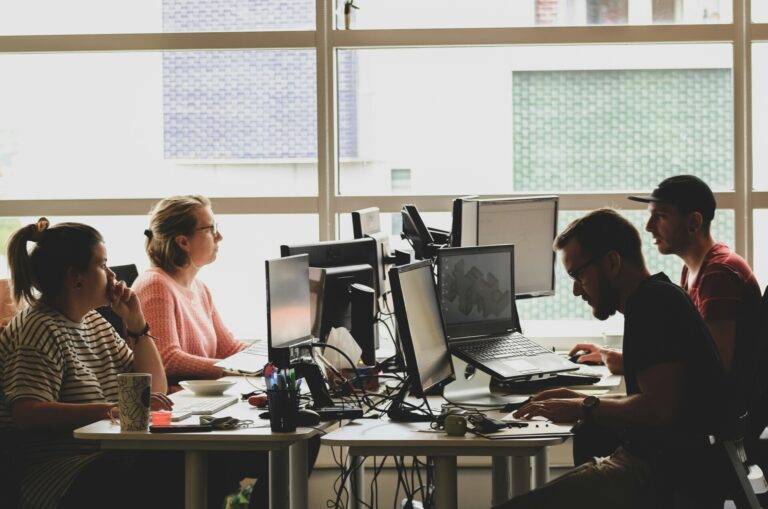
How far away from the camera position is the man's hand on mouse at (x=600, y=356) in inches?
124

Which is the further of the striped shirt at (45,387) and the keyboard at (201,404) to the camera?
the keyboard at (201,404)

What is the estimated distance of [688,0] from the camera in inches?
167

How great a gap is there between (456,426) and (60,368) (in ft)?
3.51

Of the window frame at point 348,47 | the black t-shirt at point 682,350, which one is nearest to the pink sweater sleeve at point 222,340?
the window frame at point 348,47

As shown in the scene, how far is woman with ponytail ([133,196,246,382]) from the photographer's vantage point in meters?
3.39

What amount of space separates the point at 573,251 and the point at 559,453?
202 centimetres

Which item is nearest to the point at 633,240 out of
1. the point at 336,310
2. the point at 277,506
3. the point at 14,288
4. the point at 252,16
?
the point at 336,310

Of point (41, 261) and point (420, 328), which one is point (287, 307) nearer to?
point (420, 328)

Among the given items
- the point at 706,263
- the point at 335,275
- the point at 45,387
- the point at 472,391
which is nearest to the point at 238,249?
the point at 335,275

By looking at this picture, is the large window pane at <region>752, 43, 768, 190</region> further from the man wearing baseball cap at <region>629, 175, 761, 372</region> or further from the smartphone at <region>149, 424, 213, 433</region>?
the smartphone at <region>149, 424, 213, 433</region>

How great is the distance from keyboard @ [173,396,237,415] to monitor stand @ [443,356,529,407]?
63 centimetres

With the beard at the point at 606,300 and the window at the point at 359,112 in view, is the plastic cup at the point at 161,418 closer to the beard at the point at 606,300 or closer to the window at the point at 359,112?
the beard at the point at 606,300

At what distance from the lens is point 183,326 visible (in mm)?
3520

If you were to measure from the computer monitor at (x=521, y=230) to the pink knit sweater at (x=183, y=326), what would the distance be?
40.2 inches
